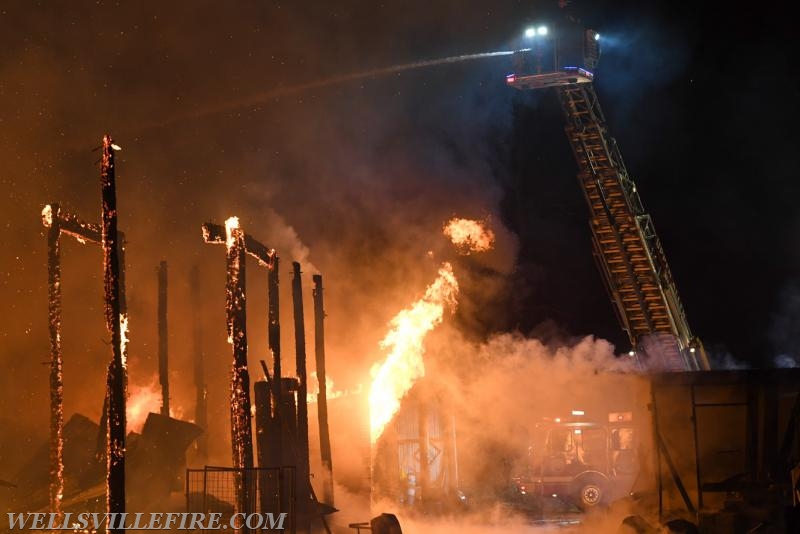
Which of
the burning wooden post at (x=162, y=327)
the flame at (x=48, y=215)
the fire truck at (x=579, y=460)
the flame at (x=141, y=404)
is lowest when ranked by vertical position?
the fire truck at (x=579, y=460)

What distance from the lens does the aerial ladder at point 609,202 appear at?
2016 centimetres

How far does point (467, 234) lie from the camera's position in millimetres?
31625

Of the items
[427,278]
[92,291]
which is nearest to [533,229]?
[427,278]

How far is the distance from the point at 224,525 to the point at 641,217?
12.1 m

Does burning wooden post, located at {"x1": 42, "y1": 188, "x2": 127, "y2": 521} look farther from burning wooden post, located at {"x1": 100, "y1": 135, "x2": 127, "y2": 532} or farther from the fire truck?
the fire truck

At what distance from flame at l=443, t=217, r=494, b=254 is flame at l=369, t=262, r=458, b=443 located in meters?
1.00

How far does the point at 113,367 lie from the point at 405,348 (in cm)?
1755

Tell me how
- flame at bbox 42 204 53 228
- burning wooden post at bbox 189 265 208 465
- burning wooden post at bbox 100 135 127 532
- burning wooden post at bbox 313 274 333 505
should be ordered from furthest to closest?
1. burning wooden post at bbox 189 265 208 465
2. burning wooden post at bbox 313 274 333 505
3. flame at bbox 42 204 53 228
4. burning wooden post at bbox 100 135 127 532

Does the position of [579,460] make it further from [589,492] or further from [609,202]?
[609,202]

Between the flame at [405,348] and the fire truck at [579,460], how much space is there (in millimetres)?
6012

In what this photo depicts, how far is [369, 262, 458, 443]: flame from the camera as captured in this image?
2752 centimetres

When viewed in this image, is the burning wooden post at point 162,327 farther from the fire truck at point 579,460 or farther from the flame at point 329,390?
the fire truck at point 579,460

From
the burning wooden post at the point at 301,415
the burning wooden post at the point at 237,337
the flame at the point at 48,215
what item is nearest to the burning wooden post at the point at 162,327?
the burning wooden post at the point at 301,415

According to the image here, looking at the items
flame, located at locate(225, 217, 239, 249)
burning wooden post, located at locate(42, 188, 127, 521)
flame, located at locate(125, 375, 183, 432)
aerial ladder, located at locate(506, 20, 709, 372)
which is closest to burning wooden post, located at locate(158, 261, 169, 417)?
flame, located at locate(125, 375, 183, 432)
